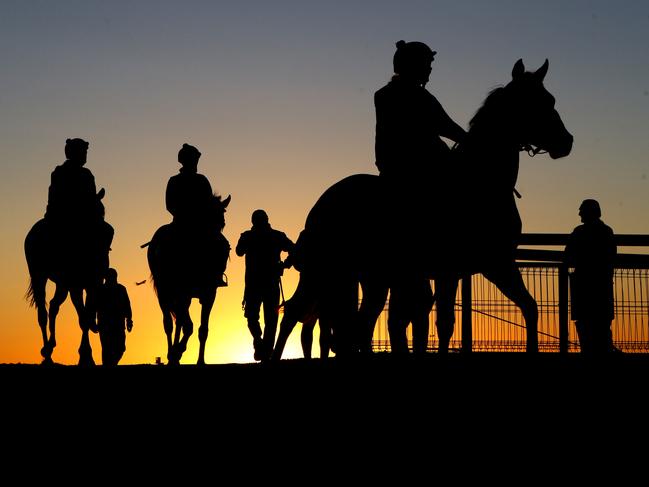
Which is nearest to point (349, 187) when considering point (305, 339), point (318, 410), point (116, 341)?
point (318, 410)

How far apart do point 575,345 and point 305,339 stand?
13.6ft

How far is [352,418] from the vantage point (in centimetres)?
698

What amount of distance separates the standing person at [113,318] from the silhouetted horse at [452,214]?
28.8 feet

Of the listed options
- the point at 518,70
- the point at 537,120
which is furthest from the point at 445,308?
the point at 518,70

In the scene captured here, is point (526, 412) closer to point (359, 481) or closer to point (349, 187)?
point (359, 481)

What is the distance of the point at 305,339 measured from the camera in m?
14.5

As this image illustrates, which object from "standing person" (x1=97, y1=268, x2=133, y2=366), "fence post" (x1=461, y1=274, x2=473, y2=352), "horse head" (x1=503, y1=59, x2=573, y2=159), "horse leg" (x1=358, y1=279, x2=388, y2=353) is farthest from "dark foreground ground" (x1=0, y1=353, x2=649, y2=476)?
"standing person" (x1=97, y1=268, x2=133, y2=366)

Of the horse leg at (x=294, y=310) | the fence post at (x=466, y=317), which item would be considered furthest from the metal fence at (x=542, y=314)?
the horse leg at (x=294, y=310)

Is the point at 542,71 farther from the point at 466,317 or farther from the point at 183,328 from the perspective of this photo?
the point at 183,328

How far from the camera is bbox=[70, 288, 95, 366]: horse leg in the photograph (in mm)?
14031

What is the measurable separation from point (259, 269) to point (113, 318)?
10.6 ft

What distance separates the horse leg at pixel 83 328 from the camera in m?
14.0

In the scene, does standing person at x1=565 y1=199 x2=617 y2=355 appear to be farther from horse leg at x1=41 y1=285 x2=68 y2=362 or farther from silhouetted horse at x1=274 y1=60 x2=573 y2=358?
horse leg at x1=41 y1=285 x2=68 y2=362

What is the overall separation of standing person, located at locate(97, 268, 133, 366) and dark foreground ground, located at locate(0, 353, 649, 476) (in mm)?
9599
